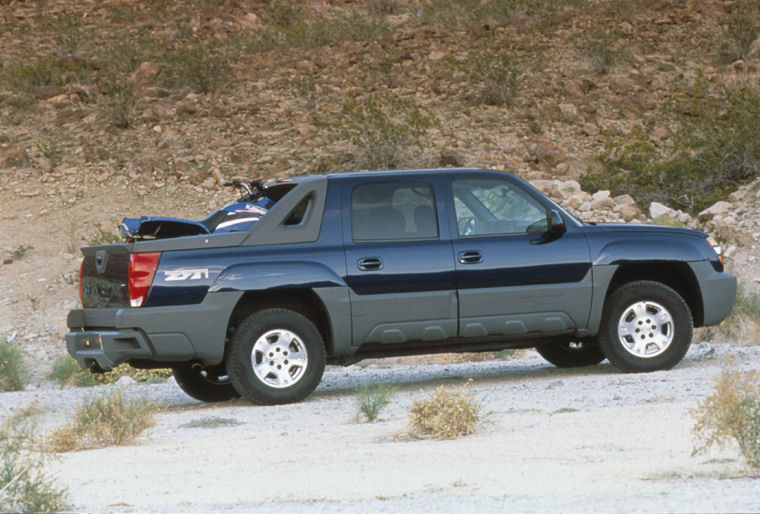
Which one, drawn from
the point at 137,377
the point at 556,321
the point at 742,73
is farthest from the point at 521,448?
the point at 742,73

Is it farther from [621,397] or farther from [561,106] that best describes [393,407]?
[561,106]

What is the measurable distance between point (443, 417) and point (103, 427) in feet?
7.71

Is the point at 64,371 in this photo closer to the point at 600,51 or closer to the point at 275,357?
the point at 275,357

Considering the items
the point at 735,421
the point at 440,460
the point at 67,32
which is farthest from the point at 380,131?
the point at 735,421

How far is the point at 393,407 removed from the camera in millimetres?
9328

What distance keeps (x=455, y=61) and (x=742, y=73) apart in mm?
6521

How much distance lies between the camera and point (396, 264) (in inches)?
372

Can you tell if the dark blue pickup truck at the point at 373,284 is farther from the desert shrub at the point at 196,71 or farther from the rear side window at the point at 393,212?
the desert shrub at the point at 196,71

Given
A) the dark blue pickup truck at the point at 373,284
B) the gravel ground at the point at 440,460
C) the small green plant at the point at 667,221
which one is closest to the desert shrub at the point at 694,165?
the small green plant at the point at 667,221

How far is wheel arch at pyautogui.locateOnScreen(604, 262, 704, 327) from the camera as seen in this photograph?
34.0ft

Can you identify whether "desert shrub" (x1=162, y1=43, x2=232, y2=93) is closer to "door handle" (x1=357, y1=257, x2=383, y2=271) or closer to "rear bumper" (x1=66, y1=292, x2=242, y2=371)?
"door handle" (x1=357, y1=257, x2=383, y2=271)

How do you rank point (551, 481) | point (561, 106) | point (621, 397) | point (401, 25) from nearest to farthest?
point (551, 481) < point (621, 397) < point (561, 106) < point (401, 25)

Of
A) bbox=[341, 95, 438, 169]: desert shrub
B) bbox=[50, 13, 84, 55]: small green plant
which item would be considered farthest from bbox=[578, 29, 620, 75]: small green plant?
bbox=[50, 13, 84, 55]: small green plant

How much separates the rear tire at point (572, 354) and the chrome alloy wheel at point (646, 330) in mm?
1097
